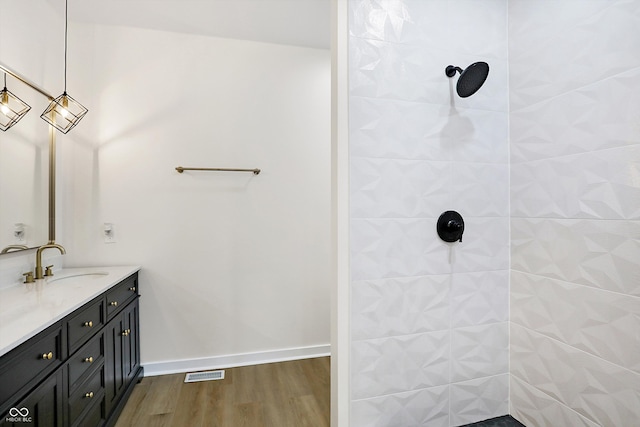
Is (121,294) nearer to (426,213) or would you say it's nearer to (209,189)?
(209,189)

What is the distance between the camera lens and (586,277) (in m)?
1.09

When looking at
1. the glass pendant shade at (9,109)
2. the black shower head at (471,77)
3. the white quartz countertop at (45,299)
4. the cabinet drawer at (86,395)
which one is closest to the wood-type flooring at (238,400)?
the cabinet drawer at (86,395)

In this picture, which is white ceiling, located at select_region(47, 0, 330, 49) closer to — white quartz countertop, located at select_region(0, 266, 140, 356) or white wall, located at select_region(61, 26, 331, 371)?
white wall, located at select_region(61, 26, 331, 371)

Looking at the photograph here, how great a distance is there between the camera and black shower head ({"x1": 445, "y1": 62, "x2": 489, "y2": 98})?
1166 mm

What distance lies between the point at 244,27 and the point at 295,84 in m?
0.55

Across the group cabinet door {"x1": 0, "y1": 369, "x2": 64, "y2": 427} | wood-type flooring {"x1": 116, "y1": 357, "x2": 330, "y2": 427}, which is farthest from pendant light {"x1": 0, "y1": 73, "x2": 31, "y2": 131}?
wood-type flooring {"x1": 116, "y1": 357, "x2": 330, "y2": 427}

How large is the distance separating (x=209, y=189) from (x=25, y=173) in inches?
41.8

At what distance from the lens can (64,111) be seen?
6.47 ft

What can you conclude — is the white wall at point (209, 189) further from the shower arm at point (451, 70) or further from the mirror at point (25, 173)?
the shower arm at point (451, 70)

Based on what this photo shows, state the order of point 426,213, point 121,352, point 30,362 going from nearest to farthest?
1. point 30,362
2. point 426,213
3. point 121,352

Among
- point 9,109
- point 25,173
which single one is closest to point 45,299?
point 25,173

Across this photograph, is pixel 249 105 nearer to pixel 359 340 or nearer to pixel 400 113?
pixel 400 113

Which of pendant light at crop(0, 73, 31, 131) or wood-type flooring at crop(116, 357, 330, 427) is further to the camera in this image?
wood-type flooring at crop(116, 357, 330, 427)

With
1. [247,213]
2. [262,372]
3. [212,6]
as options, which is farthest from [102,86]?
[262,372]
